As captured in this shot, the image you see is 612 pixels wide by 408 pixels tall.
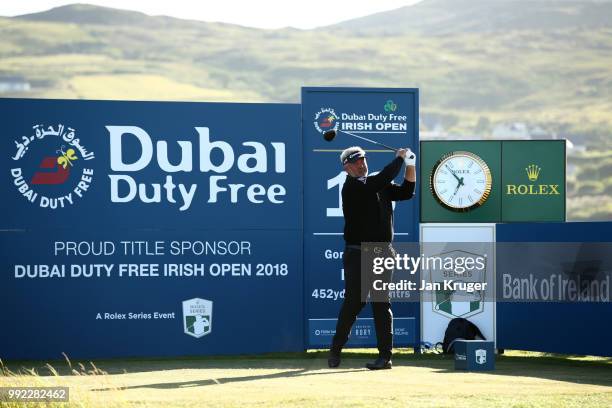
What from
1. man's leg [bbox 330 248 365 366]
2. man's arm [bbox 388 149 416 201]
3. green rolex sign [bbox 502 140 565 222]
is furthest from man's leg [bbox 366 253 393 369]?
green rolex sign [bbox 502 140 565 222]

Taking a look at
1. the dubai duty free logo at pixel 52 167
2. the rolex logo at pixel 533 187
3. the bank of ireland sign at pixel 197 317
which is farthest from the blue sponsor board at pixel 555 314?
the dubai duty free logo at pixel 52 167

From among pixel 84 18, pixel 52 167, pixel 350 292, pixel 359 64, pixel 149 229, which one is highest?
pixel 84 18

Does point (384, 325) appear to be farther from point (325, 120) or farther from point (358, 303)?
point (325, 120)

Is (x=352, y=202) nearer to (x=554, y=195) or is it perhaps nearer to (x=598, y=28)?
(x=554, y=195)

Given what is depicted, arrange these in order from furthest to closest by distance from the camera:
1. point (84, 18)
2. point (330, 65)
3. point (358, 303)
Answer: point (84, 18) → point (330, 65) → point (358, 303)

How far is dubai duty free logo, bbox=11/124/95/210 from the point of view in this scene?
1307 cm

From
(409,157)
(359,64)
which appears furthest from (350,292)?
(359,64)

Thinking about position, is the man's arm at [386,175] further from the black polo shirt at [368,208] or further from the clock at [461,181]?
the clock at [461,181]

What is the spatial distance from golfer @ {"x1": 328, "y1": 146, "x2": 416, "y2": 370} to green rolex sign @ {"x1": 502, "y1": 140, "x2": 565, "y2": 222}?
375 centimetres

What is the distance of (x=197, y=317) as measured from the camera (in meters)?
13.4

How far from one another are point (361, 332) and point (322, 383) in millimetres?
3992

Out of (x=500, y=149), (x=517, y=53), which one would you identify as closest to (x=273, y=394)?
(x=500, y=149)

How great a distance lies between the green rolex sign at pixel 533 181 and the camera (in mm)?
14359

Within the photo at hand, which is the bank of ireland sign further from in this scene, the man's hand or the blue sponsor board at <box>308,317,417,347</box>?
the man's hand
